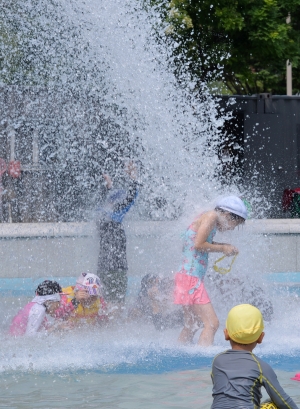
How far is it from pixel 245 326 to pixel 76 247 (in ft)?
26.2

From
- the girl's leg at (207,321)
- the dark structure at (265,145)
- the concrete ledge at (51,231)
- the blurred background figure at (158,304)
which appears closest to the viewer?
the girl's leg at (207,321)

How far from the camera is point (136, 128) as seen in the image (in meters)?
9.66

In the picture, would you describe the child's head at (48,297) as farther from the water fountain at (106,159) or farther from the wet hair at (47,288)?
the water fountain at (106,159)

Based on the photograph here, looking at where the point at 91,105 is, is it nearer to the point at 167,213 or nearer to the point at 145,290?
the point at 167,213

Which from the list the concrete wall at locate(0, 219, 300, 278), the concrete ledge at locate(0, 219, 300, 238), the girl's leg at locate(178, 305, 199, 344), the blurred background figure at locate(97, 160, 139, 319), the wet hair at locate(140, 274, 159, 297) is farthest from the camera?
the concrete wall at locate(0, 219, 300, 278)

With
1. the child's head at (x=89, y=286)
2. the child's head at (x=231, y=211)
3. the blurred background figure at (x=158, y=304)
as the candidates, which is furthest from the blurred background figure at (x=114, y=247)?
the child's head at (x=231, y=211)

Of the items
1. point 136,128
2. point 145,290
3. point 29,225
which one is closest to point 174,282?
point 145,290

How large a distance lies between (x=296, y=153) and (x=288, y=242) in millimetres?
5119

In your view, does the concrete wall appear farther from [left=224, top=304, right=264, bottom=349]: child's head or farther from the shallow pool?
[left=224, top=304, right=264, bottom=349]: child's head

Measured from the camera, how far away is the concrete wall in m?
11.2

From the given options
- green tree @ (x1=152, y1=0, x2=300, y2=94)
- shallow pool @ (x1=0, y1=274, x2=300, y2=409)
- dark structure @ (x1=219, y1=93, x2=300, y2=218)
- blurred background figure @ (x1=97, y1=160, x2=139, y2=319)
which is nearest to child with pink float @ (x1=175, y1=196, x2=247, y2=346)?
shallow pool @ (x1=0, y1=274, x2=300, y2=409)

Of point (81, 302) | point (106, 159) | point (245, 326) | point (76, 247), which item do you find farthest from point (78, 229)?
point (245, 326)

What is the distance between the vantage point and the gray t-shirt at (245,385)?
11.7ft

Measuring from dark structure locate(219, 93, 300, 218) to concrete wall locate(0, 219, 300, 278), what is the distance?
407cm
